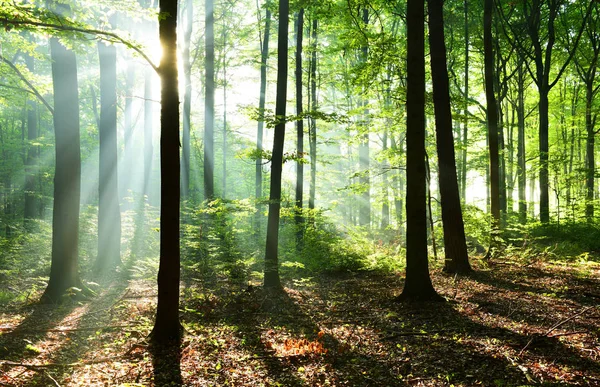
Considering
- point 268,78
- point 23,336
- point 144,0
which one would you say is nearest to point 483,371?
point 23,336

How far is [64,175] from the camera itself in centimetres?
836

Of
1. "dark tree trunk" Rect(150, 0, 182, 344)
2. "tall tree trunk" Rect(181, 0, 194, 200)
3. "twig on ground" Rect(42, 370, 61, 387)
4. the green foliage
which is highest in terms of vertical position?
"tall tree trunk" Rect(181, 0, 194, 200)

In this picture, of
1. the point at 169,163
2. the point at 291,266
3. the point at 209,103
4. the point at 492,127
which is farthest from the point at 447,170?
the point at 209,103

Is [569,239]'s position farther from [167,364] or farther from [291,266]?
[167,364]

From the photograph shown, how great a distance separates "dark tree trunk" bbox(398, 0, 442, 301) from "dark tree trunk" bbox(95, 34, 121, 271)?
919cm

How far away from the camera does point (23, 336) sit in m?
5.59

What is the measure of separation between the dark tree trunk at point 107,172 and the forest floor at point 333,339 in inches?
141

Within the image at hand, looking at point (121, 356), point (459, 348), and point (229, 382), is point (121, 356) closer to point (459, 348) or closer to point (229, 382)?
point (229, 382)

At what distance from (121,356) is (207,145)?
1248cm

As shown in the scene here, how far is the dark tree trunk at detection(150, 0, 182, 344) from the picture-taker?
209 inches

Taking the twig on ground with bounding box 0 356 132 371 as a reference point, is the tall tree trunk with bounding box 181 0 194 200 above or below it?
above

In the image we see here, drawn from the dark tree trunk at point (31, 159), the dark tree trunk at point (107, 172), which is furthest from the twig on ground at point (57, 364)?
the dark tree trunk at point (31, 159)

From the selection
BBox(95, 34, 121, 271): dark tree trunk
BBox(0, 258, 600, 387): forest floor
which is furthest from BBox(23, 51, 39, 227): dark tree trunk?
BBox(0, 258, 600, 387): forest floor

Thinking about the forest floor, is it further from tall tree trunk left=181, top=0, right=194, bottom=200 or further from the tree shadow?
tall tree trunk left=181, top=0, right=194, bottom=200
